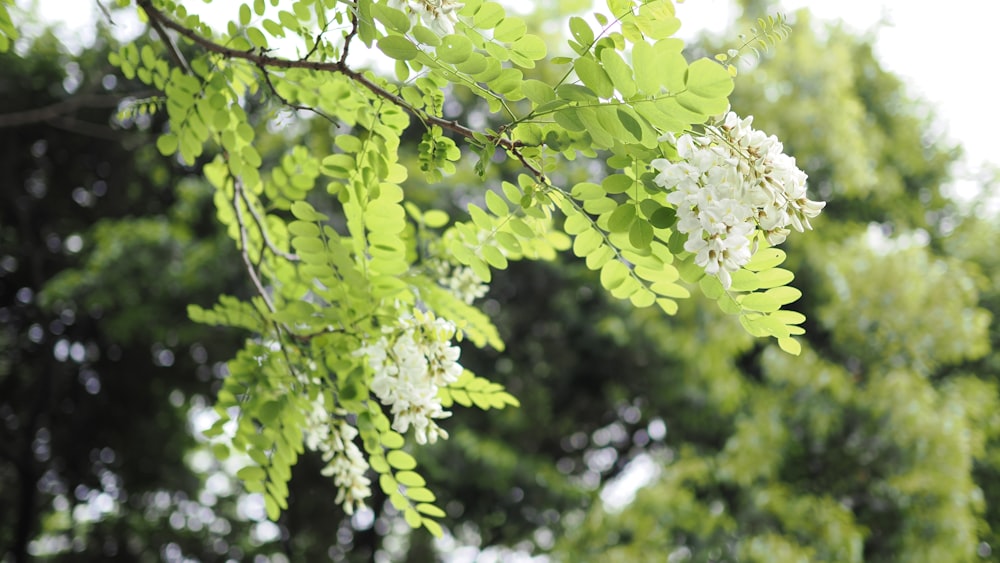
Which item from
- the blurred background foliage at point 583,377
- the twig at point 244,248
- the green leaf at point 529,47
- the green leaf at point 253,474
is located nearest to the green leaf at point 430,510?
the green leaf at point 253,474

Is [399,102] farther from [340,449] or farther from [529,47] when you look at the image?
[340,449]

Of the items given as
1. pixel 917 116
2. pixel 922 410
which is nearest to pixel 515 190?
pixel 922 410

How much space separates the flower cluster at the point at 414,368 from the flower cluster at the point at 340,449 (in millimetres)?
151

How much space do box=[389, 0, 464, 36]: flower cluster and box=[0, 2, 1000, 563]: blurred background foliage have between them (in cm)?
366

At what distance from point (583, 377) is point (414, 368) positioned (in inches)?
206

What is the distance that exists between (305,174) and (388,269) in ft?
1.61

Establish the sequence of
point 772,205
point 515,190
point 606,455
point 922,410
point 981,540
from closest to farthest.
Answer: point 772,205 < point 515,190 < point 922,410 < point 981,540 < point 606,455

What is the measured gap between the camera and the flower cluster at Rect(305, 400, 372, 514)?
4.32 feet

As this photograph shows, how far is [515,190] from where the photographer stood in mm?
1109

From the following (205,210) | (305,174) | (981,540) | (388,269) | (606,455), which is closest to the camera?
(388,269)

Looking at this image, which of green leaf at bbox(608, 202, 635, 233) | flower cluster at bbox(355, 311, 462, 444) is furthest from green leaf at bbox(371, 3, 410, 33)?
flower cluster at bbox(355, 311, 462, 444)

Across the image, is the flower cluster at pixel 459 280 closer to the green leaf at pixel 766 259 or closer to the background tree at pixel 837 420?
the green leaf at pixel 766 259

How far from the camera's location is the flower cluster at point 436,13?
37.7 inches

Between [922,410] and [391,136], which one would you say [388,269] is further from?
[922,410]
